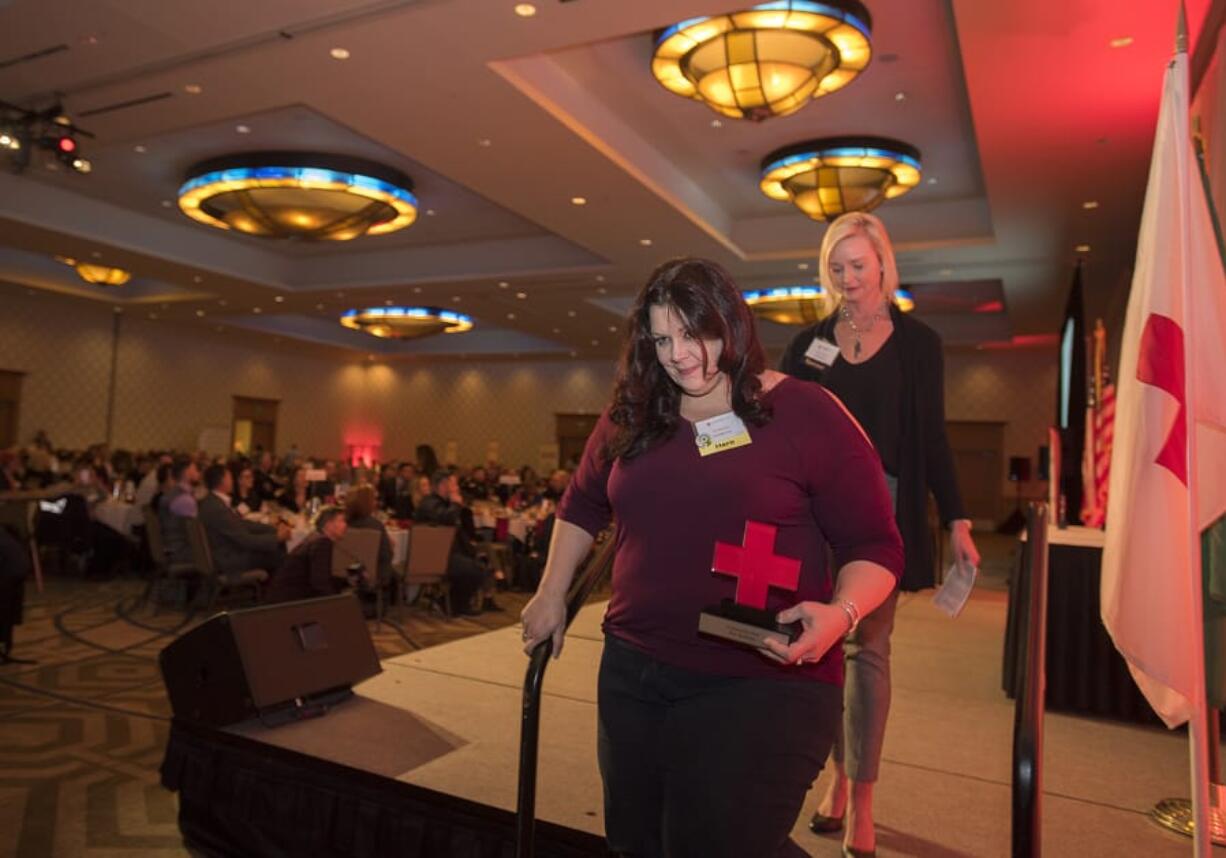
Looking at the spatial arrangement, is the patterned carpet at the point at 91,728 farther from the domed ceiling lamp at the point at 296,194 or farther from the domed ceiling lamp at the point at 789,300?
the domed ceiling lamp at the point at 789,300

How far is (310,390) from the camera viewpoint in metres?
23.1

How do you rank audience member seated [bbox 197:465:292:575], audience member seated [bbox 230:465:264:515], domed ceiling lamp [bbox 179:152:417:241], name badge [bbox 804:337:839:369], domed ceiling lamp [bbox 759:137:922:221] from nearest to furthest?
name badge [bbox 804:337:839:369]
audience member seated [bbox 197:465:292:575]
domed ceiling lamp [bbox 759:137:922:221]
domed ceiling lamp [bbox 179:152:417:241]
audience member seated [bbox 230:465:264:515]

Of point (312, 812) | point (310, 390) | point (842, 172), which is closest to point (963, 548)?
point (312, 812)

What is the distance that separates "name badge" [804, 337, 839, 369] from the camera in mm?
2223

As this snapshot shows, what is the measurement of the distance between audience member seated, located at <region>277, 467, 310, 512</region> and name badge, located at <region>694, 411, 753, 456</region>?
9.32 m

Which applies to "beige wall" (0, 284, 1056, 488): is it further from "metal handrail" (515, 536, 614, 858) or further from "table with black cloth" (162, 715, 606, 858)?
"metal handrail" (515, 536, 614, 858)

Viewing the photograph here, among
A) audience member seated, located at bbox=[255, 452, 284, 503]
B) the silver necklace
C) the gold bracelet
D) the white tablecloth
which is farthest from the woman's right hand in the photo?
audience member seated, located at bbox=[255, 452, 284, 503]

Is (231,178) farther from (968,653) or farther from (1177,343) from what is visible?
(1177,343)

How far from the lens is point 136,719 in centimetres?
439

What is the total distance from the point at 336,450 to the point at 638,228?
16.2 m

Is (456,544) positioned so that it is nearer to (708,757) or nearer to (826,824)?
(826,824)

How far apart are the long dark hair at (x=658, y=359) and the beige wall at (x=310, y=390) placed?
580 inches

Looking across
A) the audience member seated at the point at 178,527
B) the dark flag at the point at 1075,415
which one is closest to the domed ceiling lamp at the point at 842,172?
the dark flag at the point at 1075,415

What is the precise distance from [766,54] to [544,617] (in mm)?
5365
